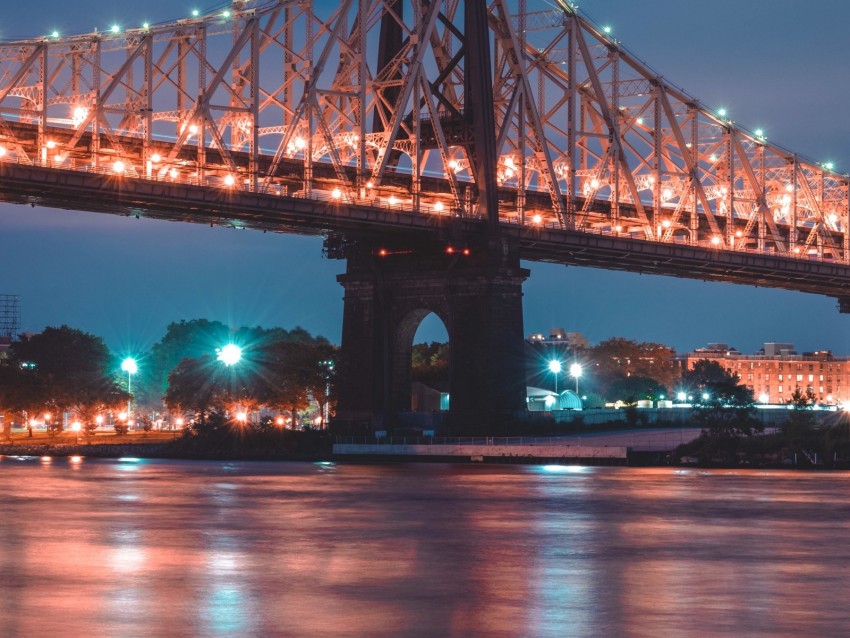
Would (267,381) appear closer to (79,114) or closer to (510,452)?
(510,452)

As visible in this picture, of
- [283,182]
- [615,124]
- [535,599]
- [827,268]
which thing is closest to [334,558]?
[535,599]

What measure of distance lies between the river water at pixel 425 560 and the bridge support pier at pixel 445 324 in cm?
2374

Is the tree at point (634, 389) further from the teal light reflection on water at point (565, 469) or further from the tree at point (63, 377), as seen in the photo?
the teal light reflection on water at point (565, 469)

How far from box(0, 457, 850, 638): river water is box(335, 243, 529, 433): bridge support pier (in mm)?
23741

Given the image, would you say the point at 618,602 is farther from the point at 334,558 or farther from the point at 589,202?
the point at 589,202

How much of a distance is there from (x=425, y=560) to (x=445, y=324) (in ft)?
175

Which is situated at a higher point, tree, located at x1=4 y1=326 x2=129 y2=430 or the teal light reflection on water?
tree, located at x1=4 y1=326 x2=129 y2=430

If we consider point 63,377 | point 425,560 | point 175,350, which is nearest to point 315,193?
point 63,377

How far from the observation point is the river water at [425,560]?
2398cm

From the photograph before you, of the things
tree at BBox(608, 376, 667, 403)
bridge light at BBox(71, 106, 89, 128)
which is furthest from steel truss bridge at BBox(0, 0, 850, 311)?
tree at BBox(608, 376, 667, 403)

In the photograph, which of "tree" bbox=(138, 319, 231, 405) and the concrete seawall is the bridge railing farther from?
"tree" bbox=(138, 319, 231, 405)

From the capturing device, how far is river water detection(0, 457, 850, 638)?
2398 cm

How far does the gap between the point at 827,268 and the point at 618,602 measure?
95.3 meters

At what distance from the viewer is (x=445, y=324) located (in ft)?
279
